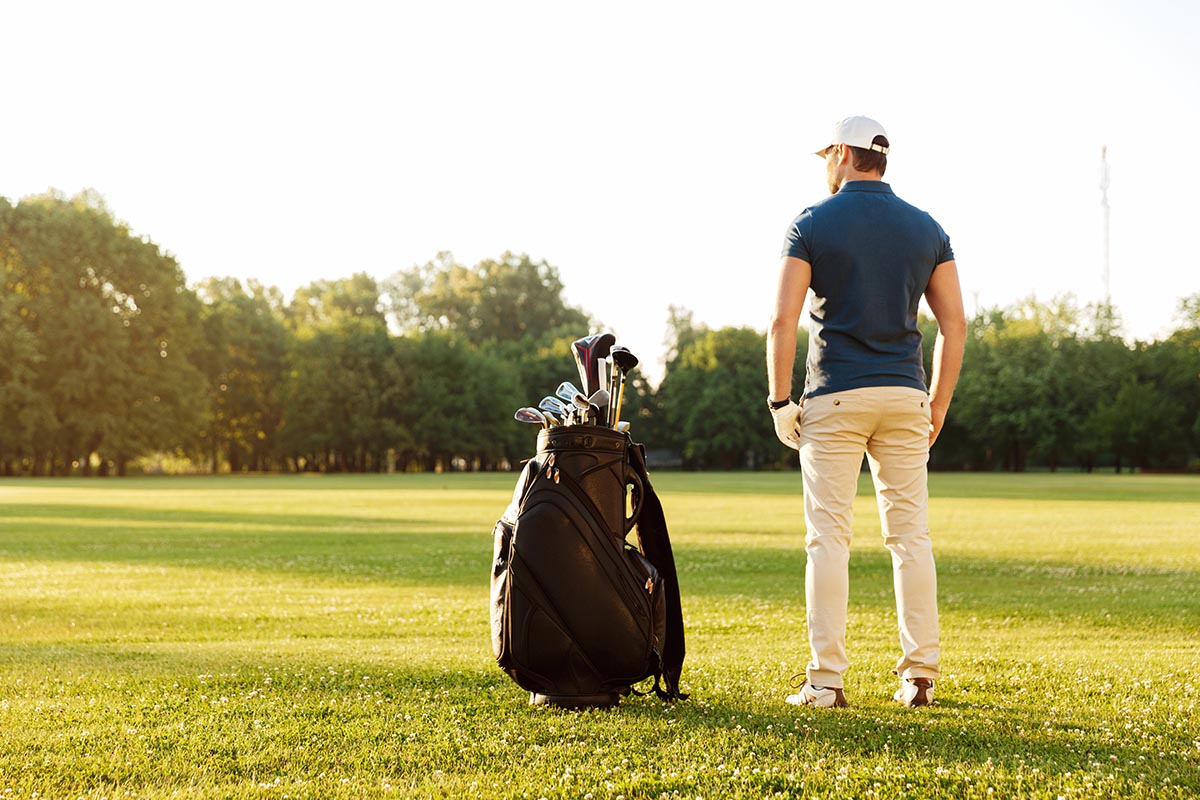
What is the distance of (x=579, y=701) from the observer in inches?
221

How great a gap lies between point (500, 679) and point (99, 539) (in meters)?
18.2

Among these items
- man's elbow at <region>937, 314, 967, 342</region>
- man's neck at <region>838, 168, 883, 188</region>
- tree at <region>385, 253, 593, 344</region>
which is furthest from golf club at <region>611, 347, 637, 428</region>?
tree at <region>385, 253, 593, 344</region>

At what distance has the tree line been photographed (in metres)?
79.2

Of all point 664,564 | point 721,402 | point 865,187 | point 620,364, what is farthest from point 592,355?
point 721,402

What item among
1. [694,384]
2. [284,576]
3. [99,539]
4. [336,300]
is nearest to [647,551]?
[284,576]

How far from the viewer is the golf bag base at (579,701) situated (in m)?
5.61

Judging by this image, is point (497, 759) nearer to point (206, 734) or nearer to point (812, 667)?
point (206, 734)

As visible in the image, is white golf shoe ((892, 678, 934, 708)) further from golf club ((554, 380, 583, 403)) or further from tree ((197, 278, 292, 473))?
tree ((197, 278, 292, 473))

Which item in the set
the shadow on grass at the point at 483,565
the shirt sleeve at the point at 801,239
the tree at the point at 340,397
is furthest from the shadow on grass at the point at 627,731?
the tree at the point at 340,397

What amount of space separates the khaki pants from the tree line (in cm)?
7825

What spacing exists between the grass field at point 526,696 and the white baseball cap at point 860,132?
2.92m

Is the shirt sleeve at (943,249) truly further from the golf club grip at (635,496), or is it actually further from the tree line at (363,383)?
the tree line at (363,383)

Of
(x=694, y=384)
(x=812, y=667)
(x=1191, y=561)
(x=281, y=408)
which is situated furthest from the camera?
(x=694, y=384)

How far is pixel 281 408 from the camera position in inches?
3789
